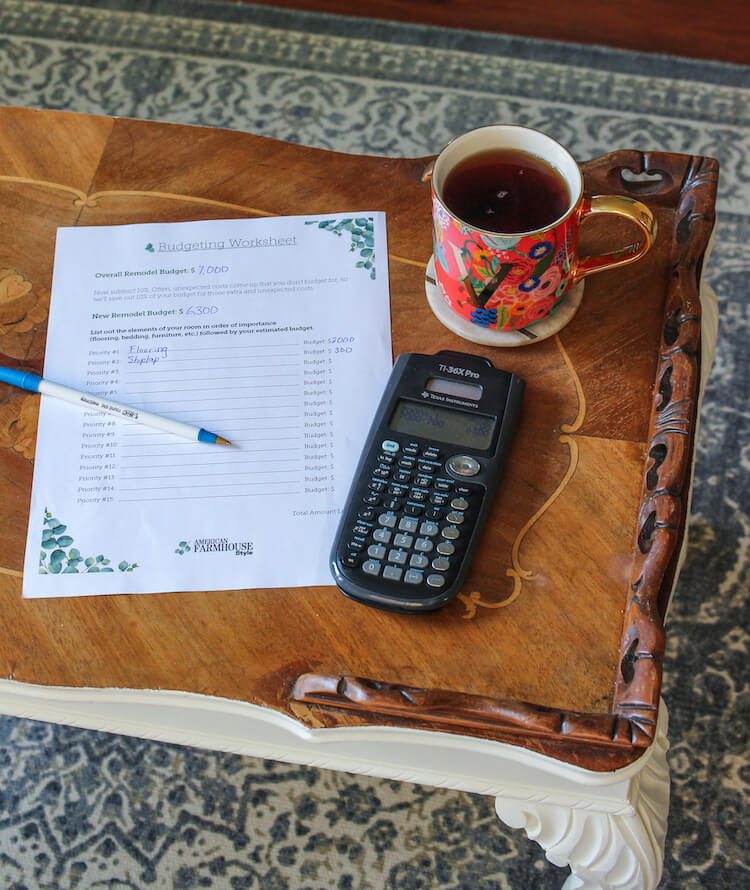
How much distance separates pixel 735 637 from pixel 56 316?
30.3 inches

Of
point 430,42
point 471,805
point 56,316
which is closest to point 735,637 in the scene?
point 471,805

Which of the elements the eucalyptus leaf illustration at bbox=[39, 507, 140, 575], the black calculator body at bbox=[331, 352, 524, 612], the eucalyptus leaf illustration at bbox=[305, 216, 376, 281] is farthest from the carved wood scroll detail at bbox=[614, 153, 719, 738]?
the eucalyptus leaf illustration at bbox=[39, 507, 140, 575]

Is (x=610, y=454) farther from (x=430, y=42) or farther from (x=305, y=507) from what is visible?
(x=430, y=42)

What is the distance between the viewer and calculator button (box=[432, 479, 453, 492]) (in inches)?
Result: 23.8

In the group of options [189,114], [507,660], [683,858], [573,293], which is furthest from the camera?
[189,114]

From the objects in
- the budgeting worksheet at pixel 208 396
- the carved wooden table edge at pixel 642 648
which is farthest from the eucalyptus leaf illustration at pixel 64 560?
the carved wooden table edge at pixel 642 648

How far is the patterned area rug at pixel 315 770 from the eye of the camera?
0.93 metres

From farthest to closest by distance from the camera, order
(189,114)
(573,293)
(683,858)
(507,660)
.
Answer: (189,114), (683,858), (573,293), (507,660)

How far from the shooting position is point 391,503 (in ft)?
1.97

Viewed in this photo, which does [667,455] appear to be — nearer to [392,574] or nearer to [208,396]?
[392,574]

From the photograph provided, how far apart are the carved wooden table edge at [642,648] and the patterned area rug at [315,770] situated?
44cm

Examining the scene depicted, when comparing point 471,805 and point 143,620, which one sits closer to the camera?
point 143,620

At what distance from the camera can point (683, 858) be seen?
92 centimetres

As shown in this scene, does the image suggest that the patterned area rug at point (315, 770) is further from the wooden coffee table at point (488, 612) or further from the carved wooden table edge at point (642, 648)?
the carved wooden table edge at point (642, 648)
